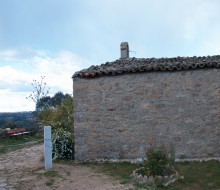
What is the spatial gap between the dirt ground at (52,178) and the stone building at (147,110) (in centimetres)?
143

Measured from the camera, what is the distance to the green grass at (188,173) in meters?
9.07

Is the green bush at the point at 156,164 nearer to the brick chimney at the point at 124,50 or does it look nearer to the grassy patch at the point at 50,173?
the grassy patch at the point at 50,173

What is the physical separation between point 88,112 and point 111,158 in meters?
1.74

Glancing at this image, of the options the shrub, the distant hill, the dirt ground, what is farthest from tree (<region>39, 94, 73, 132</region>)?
the distant hill

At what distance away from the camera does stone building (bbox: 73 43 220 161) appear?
11953 mm

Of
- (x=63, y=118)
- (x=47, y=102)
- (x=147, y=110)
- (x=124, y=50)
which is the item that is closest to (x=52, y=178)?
(x=147, y=110)

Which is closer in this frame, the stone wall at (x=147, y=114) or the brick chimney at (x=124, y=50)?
the stone wall at (x=147, y=114)

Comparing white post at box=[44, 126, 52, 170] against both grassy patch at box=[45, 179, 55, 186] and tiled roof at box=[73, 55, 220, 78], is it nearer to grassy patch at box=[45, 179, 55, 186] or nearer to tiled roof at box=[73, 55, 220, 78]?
grassy patch at box=[45, 179, 55, 186]

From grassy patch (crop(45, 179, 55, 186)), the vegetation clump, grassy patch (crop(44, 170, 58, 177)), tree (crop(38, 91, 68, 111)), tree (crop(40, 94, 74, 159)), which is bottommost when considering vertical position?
grassy patch (crop(45, 179, 55, 186))

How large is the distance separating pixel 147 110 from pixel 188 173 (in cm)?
274

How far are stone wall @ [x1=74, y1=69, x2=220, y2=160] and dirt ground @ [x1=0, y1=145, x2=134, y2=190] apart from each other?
1321 millimetres

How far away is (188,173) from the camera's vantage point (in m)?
10.3

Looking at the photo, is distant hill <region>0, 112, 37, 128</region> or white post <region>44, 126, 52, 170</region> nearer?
white post <region>44, 126, 52, 170</region>

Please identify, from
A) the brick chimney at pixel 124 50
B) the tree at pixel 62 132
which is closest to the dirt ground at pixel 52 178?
the tree at pixel 62 132
